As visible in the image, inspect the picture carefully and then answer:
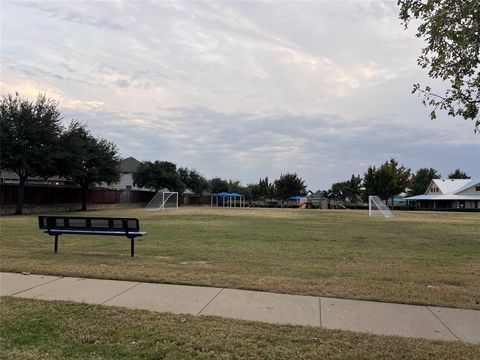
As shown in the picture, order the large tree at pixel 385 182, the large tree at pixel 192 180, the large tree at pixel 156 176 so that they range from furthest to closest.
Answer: the large tree at pixel 192 180, the large tree at pixel 385 182, the large tree at pixel 156 176

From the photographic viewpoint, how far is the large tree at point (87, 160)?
39.3 meters

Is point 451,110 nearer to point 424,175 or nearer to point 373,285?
point 373,285

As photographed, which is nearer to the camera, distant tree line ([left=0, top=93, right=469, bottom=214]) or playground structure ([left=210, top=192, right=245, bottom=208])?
distant tree line ([left=0, top=93, right=469, bottom=214])

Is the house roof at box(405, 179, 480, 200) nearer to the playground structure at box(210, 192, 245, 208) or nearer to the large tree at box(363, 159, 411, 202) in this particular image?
the large tree at box(363, 159, 411, 202)

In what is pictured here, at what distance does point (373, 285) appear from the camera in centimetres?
845

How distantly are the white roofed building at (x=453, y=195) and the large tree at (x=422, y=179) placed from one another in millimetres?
20721

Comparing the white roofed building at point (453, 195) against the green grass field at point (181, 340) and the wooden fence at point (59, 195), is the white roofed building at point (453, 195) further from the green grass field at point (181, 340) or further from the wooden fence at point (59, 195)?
the green grass field at point (181, 340)

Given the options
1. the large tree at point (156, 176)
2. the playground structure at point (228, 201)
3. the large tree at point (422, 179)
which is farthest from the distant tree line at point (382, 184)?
the large tree at point (156, 176)

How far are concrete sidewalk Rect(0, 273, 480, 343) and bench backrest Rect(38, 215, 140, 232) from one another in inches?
140

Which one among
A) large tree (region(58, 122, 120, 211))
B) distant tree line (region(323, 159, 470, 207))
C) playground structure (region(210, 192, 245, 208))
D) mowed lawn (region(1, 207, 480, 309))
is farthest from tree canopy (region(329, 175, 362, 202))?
mowed lawn (region(1, 207, 480, 309))

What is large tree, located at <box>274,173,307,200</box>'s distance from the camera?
347 ft

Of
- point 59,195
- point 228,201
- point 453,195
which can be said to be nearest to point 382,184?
point 453,195

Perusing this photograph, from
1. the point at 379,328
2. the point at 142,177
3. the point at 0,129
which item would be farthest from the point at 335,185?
the point at 379,328

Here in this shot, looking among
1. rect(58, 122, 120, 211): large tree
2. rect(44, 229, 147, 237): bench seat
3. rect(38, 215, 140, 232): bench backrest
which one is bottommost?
rect(44, 229, 147, 237): bench seat
